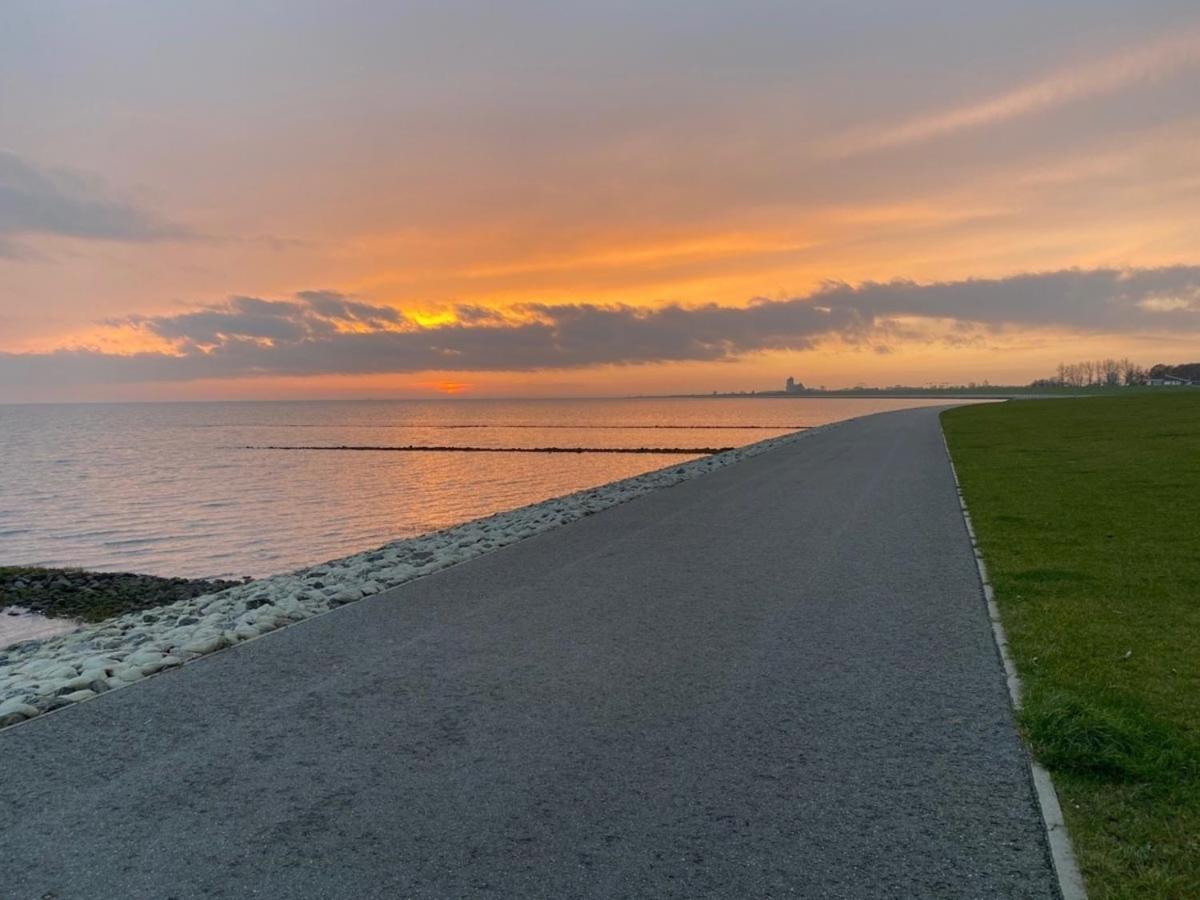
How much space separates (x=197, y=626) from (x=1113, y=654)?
9.17 meters

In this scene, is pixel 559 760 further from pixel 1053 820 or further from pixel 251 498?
pixel 251 498

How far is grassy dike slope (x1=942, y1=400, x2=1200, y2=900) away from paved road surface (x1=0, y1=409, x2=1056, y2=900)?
292 mm

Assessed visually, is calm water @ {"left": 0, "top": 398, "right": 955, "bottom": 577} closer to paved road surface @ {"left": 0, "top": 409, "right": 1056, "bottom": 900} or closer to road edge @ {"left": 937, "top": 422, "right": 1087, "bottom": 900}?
paved road surface @ {"left": 0, "top": 409, "right": 1056, "bottom": 900}

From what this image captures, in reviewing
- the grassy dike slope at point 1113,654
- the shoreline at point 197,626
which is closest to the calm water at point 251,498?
the shoreline at point 197,626

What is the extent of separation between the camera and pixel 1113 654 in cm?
655

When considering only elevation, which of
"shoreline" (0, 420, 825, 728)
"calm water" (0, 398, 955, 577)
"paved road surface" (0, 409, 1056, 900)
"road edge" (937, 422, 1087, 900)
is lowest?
"calm water" (0, 398, 955, 577)

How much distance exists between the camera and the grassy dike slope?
387 centimetres

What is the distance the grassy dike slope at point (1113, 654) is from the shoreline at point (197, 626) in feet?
22.7

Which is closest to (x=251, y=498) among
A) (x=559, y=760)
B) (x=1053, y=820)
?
(x=559, y=760)

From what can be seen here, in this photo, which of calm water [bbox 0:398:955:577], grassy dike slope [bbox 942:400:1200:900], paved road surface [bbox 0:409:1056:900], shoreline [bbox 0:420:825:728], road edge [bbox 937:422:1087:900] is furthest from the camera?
calm water [bbox 0:398:955:577]

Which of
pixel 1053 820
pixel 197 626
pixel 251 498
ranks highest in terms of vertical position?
pixel 1053 820

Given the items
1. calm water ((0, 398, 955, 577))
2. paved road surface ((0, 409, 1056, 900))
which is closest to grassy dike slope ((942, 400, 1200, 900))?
paved road surface ((0, 409, 1056, 900))

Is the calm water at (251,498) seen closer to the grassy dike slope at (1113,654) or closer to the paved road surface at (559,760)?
the paved road surface at (559,760)

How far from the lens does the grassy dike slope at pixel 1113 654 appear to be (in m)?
3.87
